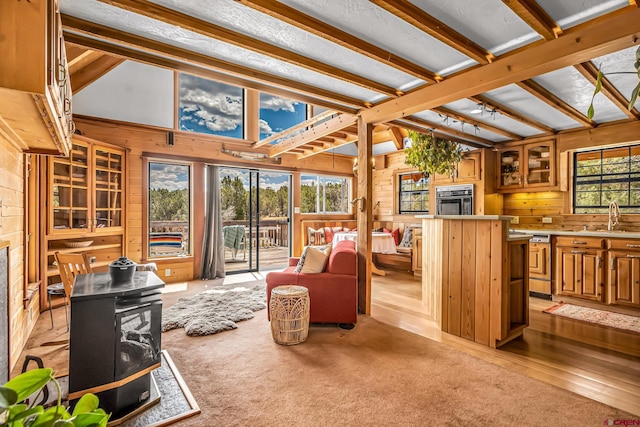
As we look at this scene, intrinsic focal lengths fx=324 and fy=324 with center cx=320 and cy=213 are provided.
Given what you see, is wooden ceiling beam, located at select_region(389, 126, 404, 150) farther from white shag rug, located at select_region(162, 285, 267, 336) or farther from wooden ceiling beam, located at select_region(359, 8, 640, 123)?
white shag rug, located at select_region(162, 285, 267, 336)

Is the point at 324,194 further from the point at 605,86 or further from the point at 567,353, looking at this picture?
the point at 567,353

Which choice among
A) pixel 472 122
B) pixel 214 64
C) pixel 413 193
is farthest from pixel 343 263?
pixel 413 193

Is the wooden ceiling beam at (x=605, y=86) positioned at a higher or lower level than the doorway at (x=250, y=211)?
higher

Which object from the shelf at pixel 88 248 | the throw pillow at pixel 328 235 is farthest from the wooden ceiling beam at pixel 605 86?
the shelf at pixel 88 248

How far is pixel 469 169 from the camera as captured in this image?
18.7 feet

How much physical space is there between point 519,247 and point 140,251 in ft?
17.4

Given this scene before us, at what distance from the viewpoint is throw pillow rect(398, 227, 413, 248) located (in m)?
6.66

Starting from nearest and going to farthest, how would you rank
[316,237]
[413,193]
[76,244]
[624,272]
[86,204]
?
[624,272] → [76,244] → [86,204] → [316,237] → [413,193]

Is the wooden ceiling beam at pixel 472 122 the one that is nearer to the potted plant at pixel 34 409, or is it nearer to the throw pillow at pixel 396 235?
the throw pillow at pixel 396 235

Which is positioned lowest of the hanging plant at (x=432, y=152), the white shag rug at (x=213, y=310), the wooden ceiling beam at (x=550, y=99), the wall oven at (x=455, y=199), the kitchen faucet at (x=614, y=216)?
the white shag rug at (x=213, y=310)

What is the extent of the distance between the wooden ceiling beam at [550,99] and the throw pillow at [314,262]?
2.52 metres

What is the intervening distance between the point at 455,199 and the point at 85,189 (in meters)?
5.83

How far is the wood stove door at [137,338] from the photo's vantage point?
1.88m

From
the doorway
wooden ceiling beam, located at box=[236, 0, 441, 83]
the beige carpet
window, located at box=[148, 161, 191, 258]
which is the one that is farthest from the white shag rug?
wooden ceiling beam, located at box=[236, 0, 441, 83]
